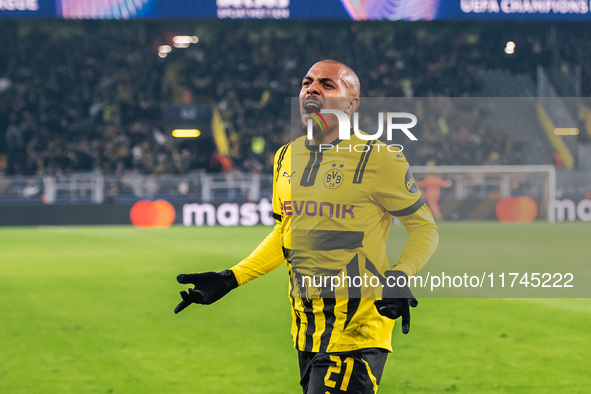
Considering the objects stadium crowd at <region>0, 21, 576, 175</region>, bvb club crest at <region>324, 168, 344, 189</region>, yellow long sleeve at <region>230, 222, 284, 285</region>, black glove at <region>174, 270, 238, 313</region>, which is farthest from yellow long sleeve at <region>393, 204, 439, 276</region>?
stadium crowd at <region>0, 21, 576, 175</region>

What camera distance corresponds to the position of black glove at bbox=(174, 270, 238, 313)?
2715 millimetres

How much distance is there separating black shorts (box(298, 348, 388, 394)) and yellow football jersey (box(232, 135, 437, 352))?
0.03 metres

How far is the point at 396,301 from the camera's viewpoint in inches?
87.4

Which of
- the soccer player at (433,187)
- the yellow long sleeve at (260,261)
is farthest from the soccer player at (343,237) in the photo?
the soccer player at (433,187)

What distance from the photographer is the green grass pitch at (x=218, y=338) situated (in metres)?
4.93

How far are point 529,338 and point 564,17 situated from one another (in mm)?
15301

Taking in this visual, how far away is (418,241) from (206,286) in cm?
80

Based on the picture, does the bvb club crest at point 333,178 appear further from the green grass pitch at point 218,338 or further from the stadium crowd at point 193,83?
the stadium crowd at point 193,83

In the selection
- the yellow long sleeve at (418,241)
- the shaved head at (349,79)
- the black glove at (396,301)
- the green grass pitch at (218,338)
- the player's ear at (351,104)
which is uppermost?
the shaved head at (349,79)

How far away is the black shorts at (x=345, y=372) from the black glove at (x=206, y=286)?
451mm

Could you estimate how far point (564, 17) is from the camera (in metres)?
19.6

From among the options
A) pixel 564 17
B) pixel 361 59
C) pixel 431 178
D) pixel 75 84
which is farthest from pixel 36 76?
pixel 564 17

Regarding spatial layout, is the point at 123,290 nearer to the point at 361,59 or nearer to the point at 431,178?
the point at 431,178

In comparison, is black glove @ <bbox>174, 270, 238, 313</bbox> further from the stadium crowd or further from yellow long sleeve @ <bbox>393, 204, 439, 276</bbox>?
the stadium crowd
